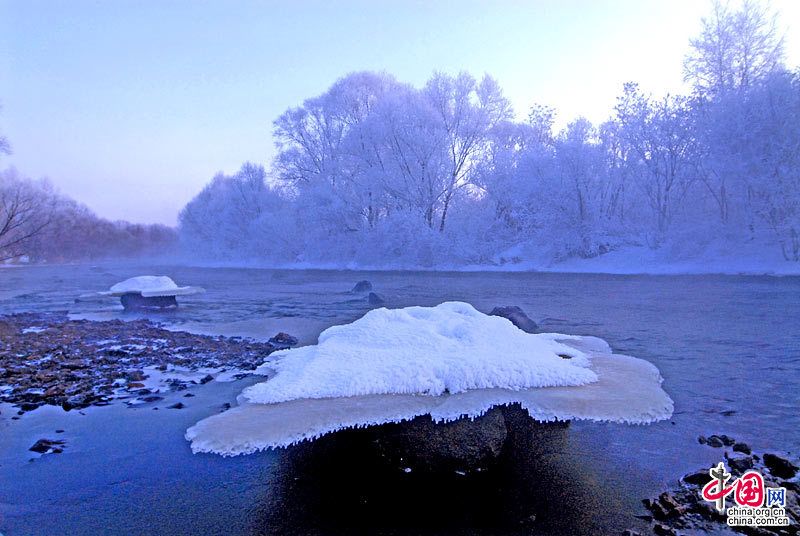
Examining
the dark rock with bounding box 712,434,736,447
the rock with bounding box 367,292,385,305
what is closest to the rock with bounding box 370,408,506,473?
the dark rock with bounding box 712,434,736,447

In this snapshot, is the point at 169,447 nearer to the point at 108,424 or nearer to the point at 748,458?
the point at 108,424

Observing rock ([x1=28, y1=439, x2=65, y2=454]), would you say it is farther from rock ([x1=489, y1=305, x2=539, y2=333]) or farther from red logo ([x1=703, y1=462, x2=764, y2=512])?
rock ([x1=489, y1=305, x2=539, y2=333])

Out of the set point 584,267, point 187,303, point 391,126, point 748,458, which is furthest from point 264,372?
point 391,126

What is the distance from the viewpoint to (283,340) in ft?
36.8

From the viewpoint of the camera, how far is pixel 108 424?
5816 mm

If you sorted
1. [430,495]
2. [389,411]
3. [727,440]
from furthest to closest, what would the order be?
1. [727,440]
2. [389,411]
3. [430,495]

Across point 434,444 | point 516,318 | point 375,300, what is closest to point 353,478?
point 434,444

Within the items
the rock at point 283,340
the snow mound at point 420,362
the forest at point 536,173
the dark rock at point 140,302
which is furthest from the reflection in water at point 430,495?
the forest at point 536,173

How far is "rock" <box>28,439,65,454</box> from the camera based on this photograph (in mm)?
5082

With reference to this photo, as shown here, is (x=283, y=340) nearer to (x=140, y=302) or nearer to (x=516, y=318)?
(x=516, y=318)

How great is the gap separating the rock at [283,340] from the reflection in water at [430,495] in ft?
19.4

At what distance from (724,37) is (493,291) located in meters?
25.7

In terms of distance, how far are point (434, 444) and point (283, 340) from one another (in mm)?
7282

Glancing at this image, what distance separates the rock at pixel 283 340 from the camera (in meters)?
10.7
